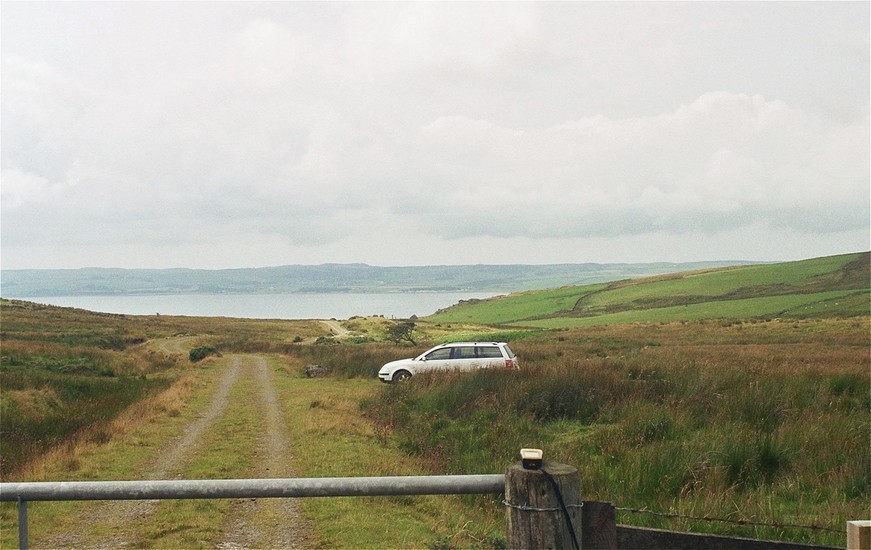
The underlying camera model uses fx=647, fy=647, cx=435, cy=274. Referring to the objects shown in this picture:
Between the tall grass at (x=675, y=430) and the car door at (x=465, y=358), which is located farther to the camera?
the car door at (x=465, y=358)

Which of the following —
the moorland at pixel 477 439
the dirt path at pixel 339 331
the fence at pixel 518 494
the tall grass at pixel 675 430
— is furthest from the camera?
the dirt path at pixel 339 331

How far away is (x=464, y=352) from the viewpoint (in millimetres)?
24547

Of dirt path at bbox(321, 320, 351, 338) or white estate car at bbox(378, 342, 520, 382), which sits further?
dirt path at bbox(321, 320, 351, 338)

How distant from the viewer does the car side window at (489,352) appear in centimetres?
2374

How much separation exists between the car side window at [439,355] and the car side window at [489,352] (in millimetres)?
1267

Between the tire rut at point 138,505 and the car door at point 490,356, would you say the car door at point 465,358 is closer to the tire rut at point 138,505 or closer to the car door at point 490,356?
the car door at point 490,356

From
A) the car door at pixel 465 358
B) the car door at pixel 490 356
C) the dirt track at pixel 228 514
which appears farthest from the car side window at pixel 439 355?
the dirt track at pixel 228 514

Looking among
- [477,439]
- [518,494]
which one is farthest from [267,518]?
[518,494]

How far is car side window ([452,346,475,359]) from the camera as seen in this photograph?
24.4 meters

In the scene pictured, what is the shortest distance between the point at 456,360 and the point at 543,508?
68.9 feet

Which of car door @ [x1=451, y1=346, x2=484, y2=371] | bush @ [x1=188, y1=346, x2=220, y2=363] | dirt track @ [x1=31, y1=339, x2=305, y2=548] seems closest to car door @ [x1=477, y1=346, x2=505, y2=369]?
car door @ [x1=451, y1=346, x2=484, y2=371]

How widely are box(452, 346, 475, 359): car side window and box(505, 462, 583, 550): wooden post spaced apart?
21.0 meters

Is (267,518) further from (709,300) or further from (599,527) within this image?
(709,300)

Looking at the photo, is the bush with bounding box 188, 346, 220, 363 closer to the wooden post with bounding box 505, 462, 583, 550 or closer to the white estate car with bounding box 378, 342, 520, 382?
the white estate car with bounding box 378, 342, 520, 382
